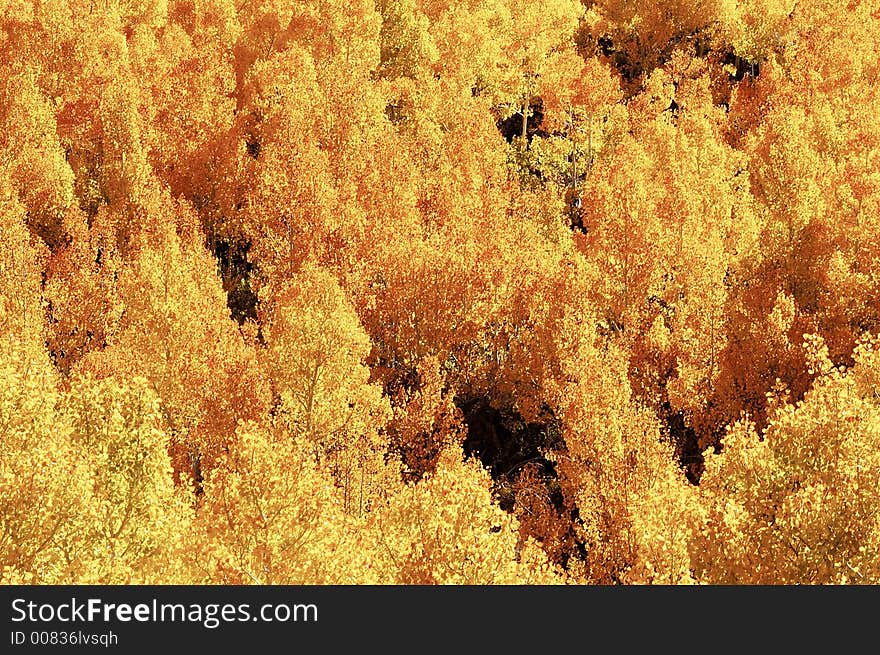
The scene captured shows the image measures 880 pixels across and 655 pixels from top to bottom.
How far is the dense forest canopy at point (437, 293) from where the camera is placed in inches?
1529

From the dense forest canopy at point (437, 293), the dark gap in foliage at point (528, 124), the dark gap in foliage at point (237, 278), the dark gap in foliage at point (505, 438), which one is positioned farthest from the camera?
the dark gap in foliage at point (528, 124)

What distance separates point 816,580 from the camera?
115 feet

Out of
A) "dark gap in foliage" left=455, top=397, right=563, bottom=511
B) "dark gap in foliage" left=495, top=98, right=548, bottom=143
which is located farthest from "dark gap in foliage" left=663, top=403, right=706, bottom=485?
"dark gap in foliage" left=495, top=98, right=548, bottom=143

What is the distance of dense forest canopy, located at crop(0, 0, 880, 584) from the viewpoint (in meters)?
38.8

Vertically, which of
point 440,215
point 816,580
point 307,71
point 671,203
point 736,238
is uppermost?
point 307,71

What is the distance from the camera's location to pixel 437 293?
2486 inches

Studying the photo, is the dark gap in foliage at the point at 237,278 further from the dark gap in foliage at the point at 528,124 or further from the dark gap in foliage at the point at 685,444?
the dark gap in foliage at the point at 528,124

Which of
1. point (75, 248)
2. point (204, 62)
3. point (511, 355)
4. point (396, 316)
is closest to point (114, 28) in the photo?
point (204, 62)

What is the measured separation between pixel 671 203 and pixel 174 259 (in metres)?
36.9

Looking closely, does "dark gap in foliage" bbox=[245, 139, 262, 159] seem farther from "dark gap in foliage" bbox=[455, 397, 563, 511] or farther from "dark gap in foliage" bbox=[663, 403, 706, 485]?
"dark gap in foliage" bbox=[663, 403, 706, 485]

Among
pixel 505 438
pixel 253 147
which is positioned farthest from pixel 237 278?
pixel 505 438

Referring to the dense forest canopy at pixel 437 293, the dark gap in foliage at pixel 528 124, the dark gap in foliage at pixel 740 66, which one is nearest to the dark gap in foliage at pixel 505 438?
the dense forest canopy at pixel 437 293

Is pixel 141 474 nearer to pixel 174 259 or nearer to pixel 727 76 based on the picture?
pixel 174 259
